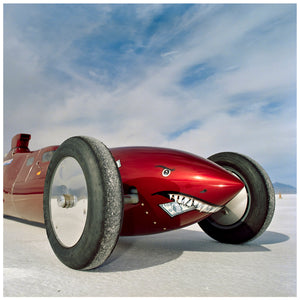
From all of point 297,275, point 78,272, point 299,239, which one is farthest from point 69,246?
point 299,239

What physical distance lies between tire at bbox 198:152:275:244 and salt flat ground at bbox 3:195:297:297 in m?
0.17

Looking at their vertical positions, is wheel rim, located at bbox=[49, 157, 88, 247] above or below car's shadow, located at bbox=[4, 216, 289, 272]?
above

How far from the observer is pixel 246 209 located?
4.00m

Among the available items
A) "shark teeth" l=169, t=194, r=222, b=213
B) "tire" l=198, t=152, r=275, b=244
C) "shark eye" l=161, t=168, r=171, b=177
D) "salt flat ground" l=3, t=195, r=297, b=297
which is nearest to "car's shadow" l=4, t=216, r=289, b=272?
"salt flat ground" l=3, t=195, r=297, b=297

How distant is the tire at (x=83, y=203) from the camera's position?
7.78ft

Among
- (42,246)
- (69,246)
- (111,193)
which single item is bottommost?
(42,246)

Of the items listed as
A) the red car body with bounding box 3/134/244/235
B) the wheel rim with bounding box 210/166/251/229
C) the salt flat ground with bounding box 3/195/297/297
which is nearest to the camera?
the salt flat ground with bounding box 3/195/297/297

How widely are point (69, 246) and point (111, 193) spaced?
828 mm

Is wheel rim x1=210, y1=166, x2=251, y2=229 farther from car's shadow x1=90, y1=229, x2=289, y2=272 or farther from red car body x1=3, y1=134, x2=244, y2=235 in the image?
red car body x1=3, y1=134, x2=244, y2=235

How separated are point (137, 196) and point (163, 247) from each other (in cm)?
87

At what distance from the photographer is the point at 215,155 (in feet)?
15.0

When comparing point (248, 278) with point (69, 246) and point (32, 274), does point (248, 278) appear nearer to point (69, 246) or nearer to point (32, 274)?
point (69, 246)

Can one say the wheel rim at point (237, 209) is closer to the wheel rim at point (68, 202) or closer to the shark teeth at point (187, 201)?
the shark teeth at point (187, 201)

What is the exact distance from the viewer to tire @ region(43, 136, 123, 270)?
7.78ft
